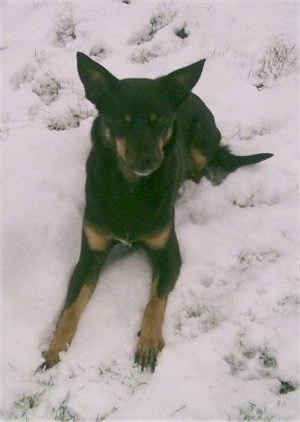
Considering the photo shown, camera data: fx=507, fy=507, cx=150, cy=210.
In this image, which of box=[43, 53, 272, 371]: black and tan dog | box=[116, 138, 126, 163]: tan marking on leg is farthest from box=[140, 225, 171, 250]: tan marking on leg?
box=[116, 138, 126, 163]: tan marking on leg

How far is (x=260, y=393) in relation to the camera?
2.42m

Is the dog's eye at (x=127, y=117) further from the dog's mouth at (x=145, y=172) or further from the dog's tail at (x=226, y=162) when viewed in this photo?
the dog's tail at (x=226, y=162)

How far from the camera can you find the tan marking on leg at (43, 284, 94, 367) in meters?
2.64

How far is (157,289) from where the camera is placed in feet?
9.41

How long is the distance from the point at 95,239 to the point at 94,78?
908 millimetres

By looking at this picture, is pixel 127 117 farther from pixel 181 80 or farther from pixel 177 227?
pixel 177 227

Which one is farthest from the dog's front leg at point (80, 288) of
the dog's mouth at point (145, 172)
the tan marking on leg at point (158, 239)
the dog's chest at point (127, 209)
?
the dog's mouth at point (145, 172)

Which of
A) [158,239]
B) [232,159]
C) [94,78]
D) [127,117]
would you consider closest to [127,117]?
[127,117]

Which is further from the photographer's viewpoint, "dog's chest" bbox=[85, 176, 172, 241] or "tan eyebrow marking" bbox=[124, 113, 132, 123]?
"dog's chest" bbox=[85, 176, 172, 241]

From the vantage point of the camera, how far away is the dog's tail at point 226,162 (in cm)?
365

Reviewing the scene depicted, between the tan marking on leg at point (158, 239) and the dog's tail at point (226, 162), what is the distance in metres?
0.90

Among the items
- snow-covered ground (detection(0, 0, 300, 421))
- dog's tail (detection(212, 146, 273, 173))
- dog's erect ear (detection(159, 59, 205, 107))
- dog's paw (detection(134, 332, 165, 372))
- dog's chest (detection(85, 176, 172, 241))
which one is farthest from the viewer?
dog's tail (detection(212, 146, 273, 173))

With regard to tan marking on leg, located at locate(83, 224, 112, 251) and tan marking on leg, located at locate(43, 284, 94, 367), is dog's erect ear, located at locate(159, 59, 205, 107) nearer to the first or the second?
tan marking on leg, located at locate(83, 224, 112, 251)

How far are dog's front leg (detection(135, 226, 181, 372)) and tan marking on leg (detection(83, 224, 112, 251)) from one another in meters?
0.23
